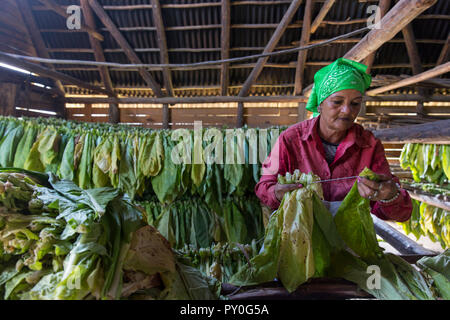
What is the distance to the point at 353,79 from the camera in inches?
55.4

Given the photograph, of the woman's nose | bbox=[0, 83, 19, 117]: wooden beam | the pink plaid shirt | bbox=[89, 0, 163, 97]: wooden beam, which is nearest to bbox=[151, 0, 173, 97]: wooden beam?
bbox=[89, 0, 163, 97]: wooden beam

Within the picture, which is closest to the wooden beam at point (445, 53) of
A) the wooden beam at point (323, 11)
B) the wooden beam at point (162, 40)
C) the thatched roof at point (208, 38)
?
the thatched roof at point (208, 38)

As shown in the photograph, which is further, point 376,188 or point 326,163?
point 326,163

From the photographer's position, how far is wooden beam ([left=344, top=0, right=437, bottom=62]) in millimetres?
1930

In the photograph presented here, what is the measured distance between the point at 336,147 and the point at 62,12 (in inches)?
263

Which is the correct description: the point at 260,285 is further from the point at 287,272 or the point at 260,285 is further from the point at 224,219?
the point at 224,219

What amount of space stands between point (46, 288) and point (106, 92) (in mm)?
7211

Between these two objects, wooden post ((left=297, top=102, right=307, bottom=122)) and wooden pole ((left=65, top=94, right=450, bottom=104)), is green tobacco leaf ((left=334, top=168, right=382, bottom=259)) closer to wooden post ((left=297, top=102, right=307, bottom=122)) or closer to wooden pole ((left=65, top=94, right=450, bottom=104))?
wooden pole ((left=65, top=94, right=450, bottom=104))

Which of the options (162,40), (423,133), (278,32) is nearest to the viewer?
(423,133)

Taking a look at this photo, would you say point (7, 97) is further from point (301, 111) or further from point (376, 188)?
point (376, 188)

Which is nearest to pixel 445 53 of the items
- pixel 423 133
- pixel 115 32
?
pixel 423 133

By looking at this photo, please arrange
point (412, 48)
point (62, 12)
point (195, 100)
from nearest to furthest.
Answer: point (62, 12) < point (412, 48) < point (195, 100)

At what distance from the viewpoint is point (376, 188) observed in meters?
0.95

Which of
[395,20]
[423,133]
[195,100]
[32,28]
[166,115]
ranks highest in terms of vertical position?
[32,28]
